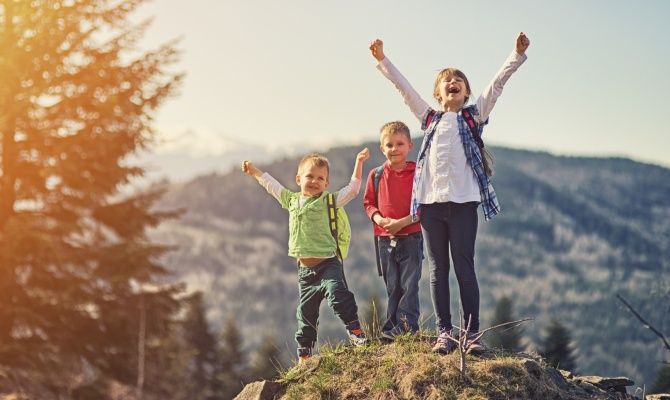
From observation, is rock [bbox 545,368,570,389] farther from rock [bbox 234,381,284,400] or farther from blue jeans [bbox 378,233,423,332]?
rock [bbox 234,381,284,400]

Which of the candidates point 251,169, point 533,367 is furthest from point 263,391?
point 533,367

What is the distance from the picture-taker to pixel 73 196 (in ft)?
56.1

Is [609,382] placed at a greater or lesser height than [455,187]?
lesser

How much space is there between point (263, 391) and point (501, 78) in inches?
127

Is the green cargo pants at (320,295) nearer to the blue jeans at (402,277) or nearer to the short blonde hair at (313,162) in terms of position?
the blue jeans at (402,277)

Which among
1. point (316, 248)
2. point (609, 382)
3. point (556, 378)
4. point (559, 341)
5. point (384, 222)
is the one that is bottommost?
point (559, 341)

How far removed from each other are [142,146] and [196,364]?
75.3 ft

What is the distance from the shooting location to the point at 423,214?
20.3 ft

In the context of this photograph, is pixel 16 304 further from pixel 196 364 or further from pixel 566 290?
pixel 566 290

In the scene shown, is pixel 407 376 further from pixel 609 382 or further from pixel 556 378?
pixel 609 382

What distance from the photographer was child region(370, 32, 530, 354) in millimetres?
6012

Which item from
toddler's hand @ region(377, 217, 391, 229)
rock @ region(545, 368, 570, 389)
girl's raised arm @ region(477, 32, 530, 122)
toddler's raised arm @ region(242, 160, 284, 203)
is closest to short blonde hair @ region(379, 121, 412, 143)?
toddler's hand @ region(377, 217, 391, 229)

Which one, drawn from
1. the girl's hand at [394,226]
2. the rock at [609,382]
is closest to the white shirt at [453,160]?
the girl's hand at [394,226]

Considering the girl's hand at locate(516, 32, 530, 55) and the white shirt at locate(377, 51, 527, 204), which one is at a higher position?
the girl's hand at locate(516, 32, 530, 55)
